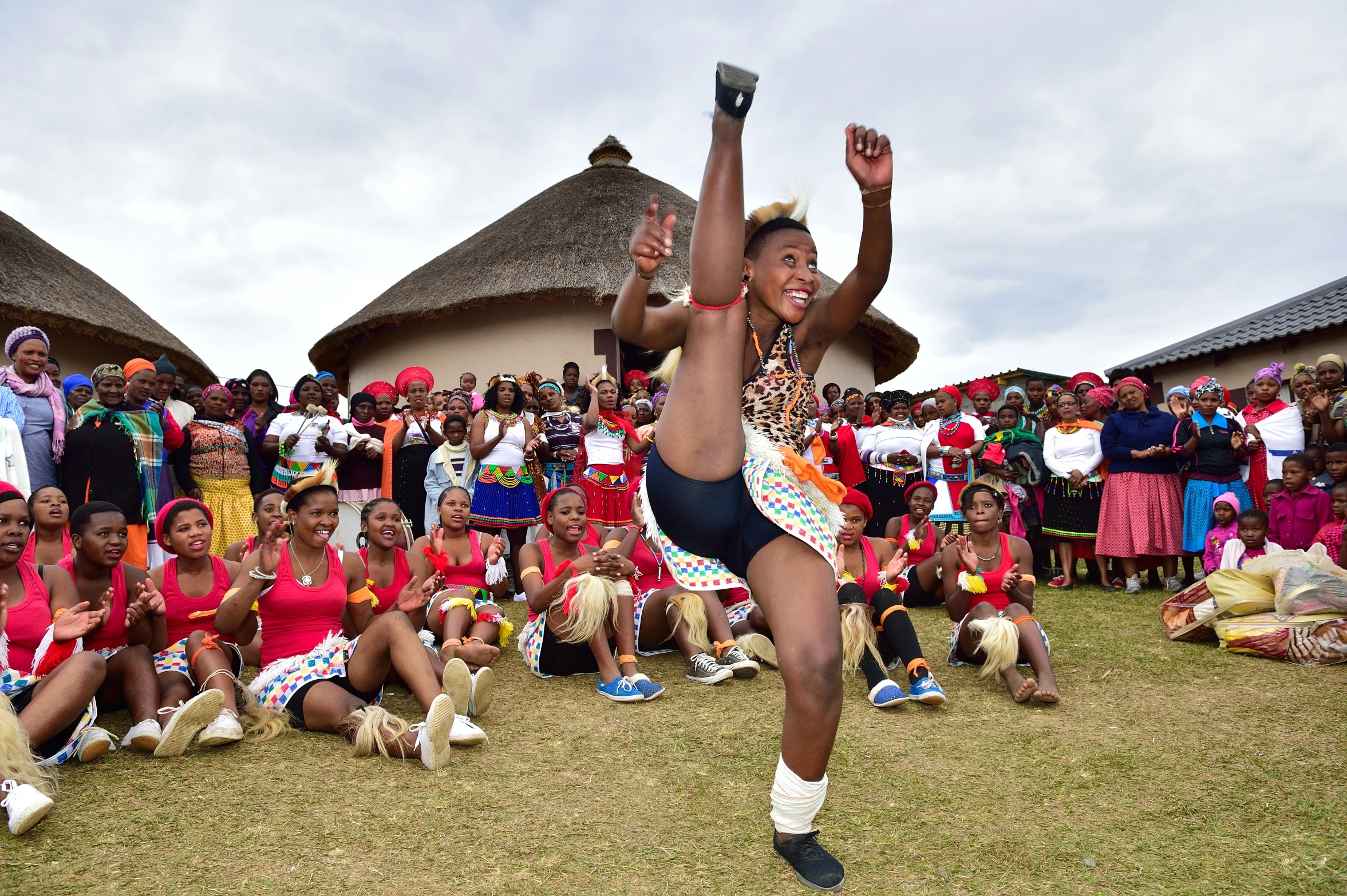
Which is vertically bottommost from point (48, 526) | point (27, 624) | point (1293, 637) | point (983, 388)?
point (1293, 637)

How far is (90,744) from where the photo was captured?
318cm

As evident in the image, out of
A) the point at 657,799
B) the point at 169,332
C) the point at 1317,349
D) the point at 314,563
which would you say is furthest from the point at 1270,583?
the point at 169,332

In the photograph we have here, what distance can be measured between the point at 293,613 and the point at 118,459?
3025mm

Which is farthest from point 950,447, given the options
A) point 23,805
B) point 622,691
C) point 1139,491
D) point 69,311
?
point 69,311

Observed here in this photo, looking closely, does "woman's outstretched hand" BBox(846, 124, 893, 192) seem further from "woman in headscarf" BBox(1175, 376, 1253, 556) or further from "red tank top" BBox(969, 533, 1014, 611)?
"woman in headscarf" BBox(1175, 376, 1253, 556)

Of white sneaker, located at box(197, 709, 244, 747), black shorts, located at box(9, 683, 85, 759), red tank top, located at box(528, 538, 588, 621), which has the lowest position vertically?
white sneaker, located at box(197, 709, 244, 747)

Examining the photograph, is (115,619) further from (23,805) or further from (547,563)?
(547,563)

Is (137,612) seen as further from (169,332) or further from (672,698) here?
(169,332)

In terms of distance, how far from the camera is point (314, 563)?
410cm

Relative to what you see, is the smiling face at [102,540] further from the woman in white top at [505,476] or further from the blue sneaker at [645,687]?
the woman in white top at [505,476]

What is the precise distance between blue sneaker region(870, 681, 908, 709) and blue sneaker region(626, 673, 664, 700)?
40.9 inches

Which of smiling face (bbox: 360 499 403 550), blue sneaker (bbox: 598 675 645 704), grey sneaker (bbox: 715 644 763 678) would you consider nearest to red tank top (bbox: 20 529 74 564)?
smiling face (bbox: 360 499 403 550)

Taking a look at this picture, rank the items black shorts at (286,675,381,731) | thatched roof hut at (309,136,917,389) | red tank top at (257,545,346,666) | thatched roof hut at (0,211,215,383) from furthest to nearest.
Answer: thatched roof hut at (309,136,917,389) < thatched roof hut at (0,211,215,383) < red tank top at (257,545,346,666) < black shorts at (286,675,381,731)

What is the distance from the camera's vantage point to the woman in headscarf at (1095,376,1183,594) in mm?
7285
